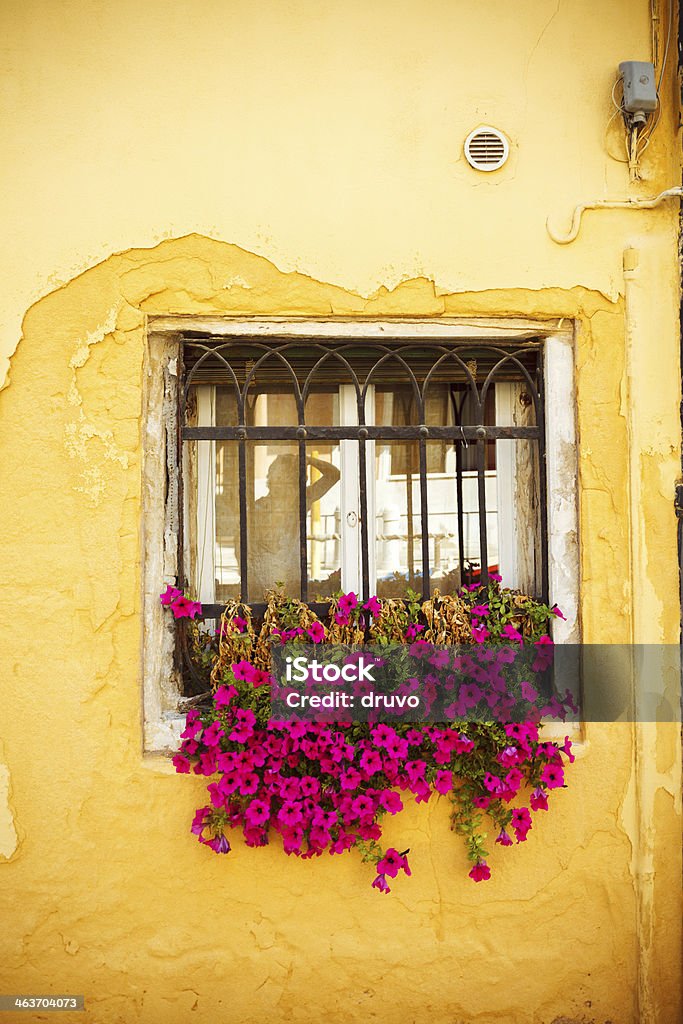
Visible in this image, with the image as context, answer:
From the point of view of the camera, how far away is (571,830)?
250 cm

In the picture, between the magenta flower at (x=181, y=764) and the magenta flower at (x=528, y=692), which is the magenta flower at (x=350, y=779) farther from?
the magenta flower at (x=528, y=692)

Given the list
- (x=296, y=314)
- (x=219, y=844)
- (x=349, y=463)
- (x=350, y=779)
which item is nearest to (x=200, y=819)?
(x=219, y=844)

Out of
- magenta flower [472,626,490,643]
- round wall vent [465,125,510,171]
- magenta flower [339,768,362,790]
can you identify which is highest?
round wall vent [465,125,510,171]

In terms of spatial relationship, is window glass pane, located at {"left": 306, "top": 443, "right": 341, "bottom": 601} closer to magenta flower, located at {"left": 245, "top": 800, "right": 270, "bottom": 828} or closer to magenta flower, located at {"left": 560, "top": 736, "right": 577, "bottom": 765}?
magenta flower, located at {"left": 245, "top": 800, "right": 270, "bottom": 828}

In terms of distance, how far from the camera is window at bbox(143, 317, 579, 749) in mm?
2518

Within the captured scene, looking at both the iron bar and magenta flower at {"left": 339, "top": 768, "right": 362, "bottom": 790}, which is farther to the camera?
the iron bar

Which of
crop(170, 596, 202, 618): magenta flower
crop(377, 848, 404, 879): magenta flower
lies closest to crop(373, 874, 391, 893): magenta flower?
crop(377, 848, 404, 879): magenta flower

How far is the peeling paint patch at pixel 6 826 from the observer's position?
234 cm

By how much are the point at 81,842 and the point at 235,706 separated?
0.68 meters

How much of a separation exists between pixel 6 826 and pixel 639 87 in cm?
326

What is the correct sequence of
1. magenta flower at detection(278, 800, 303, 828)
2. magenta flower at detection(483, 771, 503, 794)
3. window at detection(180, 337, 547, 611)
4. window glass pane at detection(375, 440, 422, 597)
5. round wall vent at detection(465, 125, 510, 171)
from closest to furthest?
1. magenta flower at detection(278, 800, 303, 828)
2. magenta flower at detection(483, 771, 503, 794)
3. round wall vent at detection(465, 125, 510, 171)
4. window at detection(180, 337, 547, 611)
5. window glass pane at detection(375, 440, 422, 597)

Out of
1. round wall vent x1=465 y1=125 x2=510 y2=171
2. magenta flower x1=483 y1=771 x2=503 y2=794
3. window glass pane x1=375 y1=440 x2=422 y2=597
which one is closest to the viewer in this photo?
magenta flower x1=483 y1=771 x2=503 y2=794

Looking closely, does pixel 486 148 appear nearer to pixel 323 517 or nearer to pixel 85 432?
pixel 323 517

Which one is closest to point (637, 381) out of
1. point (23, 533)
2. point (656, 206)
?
point (656, 206)
